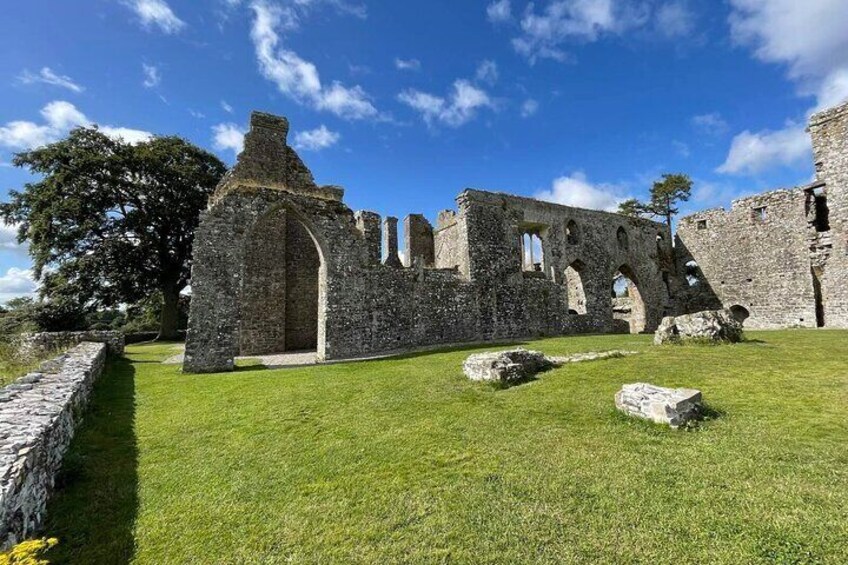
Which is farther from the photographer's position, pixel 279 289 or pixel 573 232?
pixel 573 232

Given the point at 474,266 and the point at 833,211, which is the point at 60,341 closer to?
the point at 474,266

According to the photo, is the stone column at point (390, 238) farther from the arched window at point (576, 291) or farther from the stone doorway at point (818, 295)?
the stone doorway at point (818, 295)

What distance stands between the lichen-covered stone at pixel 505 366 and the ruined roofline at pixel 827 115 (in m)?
22.0

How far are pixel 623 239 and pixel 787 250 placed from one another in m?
7.63

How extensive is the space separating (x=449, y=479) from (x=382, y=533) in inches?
38.4

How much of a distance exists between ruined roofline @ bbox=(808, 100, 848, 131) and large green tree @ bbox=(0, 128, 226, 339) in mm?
35255

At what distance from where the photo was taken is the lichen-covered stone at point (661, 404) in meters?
4.91

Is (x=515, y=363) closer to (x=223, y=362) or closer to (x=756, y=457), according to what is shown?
(x=756, y=457)

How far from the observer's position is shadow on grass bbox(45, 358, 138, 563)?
317 centimetres

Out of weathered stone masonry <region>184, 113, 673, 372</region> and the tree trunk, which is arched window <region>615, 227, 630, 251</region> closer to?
weathered stone masonry <region>184, 113, 673, 372</region>

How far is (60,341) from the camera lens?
14.4m

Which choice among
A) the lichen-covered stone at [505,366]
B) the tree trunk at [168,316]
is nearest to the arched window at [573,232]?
the lichen-covered stone at [505,366]

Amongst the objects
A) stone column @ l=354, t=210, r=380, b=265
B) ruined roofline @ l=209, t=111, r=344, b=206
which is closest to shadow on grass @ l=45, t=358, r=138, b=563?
ruined roofline @ l=209, t=111, r=344, b=206

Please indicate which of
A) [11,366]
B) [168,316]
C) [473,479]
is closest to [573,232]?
[473,479]
